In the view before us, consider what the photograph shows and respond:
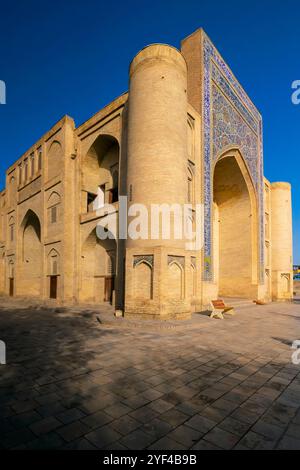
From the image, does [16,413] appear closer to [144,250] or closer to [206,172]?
[144,250]

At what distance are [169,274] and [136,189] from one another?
3.32 metres

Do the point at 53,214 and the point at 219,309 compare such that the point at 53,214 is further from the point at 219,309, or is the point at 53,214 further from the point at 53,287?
the point at 219,309

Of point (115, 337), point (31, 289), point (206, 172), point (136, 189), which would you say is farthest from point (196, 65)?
point (31, 289)

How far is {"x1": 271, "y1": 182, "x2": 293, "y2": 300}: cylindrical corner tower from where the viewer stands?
20.7 meters

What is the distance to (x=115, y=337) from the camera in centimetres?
694

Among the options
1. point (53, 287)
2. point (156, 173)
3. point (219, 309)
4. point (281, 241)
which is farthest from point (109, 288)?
point (281, 241)

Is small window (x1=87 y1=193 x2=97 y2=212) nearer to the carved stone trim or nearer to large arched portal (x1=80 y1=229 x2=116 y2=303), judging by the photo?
large arched portal (x1=80 y1=229 x2=116 y2=303)

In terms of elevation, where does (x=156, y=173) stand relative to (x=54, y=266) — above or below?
above

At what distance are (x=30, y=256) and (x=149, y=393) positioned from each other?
68.4 feet

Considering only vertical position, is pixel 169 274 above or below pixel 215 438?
above

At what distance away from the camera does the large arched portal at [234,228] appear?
17984 mm

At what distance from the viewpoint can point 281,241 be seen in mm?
21562

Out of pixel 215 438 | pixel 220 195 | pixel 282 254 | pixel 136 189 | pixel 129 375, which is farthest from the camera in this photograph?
pixel 282 254

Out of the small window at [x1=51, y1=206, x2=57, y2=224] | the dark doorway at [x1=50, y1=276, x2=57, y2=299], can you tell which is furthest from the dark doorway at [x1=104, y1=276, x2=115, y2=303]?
the small window at [x1=51, y1=206, x2=57, y2=224]
